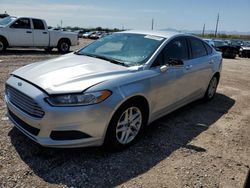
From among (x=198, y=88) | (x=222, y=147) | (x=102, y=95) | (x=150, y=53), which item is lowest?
(x=222, y=147)

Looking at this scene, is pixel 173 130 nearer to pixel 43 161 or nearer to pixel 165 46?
pixel 165 46

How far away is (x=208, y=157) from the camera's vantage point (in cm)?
403

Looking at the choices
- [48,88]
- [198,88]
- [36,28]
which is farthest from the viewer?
[36,28]

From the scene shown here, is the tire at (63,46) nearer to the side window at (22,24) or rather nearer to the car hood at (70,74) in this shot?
the side window at (22,24)

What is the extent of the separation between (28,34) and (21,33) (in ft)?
1.28

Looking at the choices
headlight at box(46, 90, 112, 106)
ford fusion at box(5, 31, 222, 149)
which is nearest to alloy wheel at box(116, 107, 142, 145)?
ford fusion at box(5, 31, 222, 149)

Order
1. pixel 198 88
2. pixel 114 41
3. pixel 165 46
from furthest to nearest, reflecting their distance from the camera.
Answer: pixel 198 88
pixel 114 41
pixel 165 46

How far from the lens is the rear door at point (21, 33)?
1405 cm

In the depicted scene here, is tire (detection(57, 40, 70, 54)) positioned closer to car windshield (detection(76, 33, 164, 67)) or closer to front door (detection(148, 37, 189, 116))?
car windshield (detection(76, 33, 164, 67))

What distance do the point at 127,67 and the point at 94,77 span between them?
66 cm

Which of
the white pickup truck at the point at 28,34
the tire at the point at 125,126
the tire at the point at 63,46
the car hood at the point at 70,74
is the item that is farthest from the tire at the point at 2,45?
the tire at the point at 125,126

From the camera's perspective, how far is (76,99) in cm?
334

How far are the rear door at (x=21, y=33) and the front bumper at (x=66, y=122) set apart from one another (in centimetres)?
1157

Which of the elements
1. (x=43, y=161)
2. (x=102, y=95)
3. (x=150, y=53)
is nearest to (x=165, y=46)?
(x=150, y=53)
